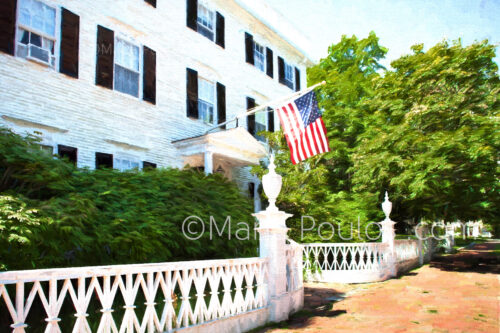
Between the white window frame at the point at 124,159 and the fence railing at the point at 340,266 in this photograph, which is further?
the fence railing at the point at 340,266

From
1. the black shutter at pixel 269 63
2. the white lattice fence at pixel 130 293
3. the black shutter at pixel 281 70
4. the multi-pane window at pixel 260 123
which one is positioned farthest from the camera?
the black shutter at pixel 281 70

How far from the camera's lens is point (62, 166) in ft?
26.0

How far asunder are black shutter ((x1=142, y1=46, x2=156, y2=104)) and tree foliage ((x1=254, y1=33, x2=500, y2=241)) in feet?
16.2

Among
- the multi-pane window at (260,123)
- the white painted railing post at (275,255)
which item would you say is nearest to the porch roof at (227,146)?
the multi-pane window at (260,123)

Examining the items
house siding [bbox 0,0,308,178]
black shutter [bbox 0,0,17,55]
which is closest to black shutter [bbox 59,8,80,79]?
house siding [bbox 0,0,308,178]

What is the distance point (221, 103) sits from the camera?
52.2 ft

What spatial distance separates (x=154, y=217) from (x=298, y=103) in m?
5.22

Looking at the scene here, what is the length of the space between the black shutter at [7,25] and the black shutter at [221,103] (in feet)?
24.8

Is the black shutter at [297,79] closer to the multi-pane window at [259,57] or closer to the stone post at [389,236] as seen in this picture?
the multi-pane window at [259,57]

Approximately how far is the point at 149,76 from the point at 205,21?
4.32m

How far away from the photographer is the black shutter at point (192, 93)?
14.6 meters

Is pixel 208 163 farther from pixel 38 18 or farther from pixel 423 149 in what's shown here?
pixel 423 149

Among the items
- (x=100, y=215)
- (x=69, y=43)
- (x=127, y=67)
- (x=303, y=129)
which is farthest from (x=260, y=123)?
(x=100, y=215)

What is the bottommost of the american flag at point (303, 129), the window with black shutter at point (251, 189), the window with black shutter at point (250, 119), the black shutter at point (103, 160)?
the window with black shutter at point (251, 189)
